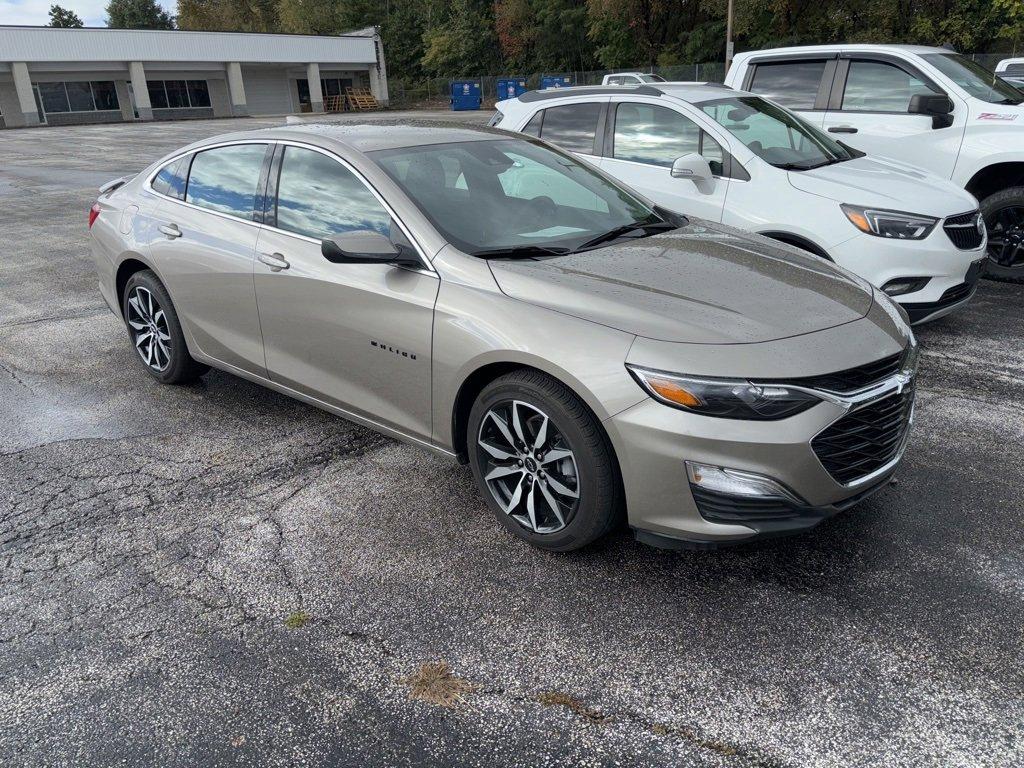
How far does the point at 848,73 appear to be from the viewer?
7.66 m

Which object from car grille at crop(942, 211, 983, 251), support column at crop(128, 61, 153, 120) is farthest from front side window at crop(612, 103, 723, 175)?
support column at crop(128, 61, 153, 120)

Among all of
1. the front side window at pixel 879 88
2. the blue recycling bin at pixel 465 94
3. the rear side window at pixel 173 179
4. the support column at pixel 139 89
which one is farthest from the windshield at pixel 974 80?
the support column at pixel 139 89

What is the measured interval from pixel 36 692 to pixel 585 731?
178 centimetres

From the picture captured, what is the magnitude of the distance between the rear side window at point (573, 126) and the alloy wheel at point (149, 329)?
140 inches

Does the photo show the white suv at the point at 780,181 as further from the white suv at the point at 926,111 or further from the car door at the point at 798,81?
the car door at the point at 798,81

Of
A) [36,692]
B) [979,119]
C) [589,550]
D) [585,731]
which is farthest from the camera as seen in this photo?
[979,119]

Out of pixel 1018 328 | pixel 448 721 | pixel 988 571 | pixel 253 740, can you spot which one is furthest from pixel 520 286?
pixel 1018 328

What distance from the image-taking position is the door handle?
3.91m

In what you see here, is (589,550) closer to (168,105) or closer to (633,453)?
(633,453)

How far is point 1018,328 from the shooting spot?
5988 mm

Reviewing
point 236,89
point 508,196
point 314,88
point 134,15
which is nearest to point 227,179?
point 508,196

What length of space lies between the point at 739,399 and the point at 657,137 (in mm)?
4174

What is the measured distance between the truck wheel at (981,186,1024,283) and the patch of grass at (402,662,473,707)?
6666 millimetres

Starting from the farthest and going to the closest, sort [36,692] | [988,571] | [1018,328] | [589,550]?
[1018,328] < [589,550] < [988,571] < [36,692]
